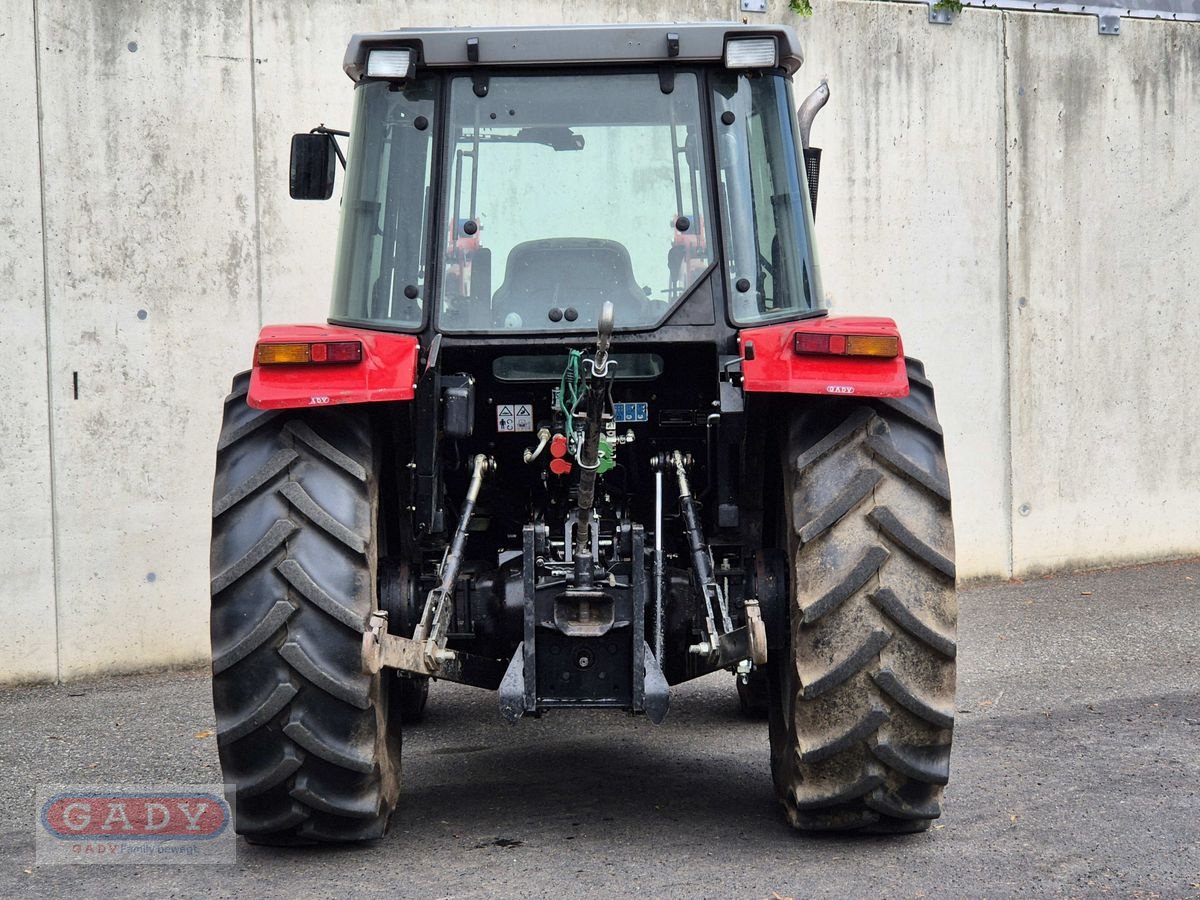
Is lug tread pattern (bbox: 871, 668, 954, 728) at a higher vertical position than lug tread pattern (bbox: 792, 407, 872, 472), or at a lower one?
lower

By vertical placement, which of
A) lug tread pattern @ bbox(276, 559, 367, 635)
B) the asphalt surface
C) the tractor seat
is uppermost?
the tractor seat

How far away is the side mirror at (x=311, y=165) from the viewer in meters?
5.40

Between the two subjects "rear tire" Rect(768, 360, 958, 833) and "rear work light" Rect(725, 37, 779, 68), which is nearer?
"rear tire" Rect(768, 360, 958, 833)

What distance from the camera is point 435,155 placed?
15.6ft

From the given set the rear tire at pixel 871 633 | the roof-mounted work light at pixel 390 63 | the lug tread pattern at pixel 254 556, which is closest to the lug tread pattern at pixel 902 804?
the rear tire at pixel 871 633

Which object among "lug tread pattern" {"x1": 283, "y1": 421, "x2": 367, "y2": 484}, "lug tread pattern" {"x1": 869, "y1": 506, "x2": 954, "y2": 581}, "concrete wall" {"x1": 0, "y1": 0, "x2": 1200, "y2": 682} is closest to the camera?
"lug tread pattern" {"x1": 869, "y1": 506, "x2": 954, "y2": 581}

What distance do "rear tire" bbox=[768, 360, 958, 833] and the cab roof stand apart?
1328 millimetres

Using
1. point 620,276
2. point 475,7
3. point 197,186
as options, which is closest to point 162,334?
point 197,186

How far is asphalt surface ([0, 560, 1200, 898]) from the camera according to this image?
4207 millimetres

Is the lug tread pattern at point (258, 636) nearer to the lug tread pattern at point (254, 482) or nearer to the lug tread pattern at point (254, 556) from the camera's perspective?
the lug tread pattern at point (254, 556)

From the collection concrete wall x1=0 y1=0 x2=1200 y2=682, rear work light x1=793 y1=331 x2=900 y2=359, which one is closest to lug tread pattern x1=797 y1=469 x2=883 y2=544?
rear work light x1=793 y1=331 x2=900 y2=359

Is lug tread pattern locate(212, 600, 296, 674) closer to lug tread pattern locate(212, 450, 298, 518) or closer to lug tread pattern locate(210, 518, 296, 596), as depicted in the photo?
lug tread pattern locate(210, 518, 296, 596)

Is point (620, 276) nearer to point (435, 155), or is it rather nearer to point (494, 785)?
point (435, 155)

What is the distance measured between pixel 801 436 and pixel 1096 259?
5958 millimetres
